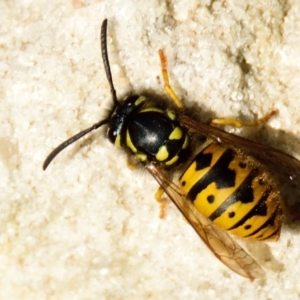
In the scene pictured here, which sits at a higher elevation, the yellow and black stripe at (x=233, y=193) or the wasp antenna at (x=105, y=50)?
the wasp antenna at (x=105, y=50)

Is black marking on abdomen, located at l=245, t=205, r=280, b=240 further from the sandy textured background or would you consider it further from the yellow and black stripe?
the sandy textured background

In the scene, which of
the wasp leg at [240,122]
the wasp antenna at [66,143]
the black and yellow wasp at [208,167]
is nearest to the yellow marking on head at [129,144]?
the black and yellow wasp at [208,167]

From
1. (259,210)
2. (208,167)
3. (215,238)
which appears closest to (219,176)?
(208,167)

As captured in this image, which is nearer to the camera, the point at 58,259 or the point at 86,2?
the point at 86,2

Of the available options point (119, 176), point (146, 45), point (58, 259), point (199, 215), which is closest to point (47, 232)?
point (58, 259)

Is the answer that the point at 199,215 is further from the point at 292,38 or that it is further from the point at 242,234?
the point at 292,38

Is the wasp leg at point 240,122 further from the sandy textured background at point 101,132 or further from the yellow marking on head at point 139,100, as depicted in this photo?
the yellow marking on head at point 139,100
